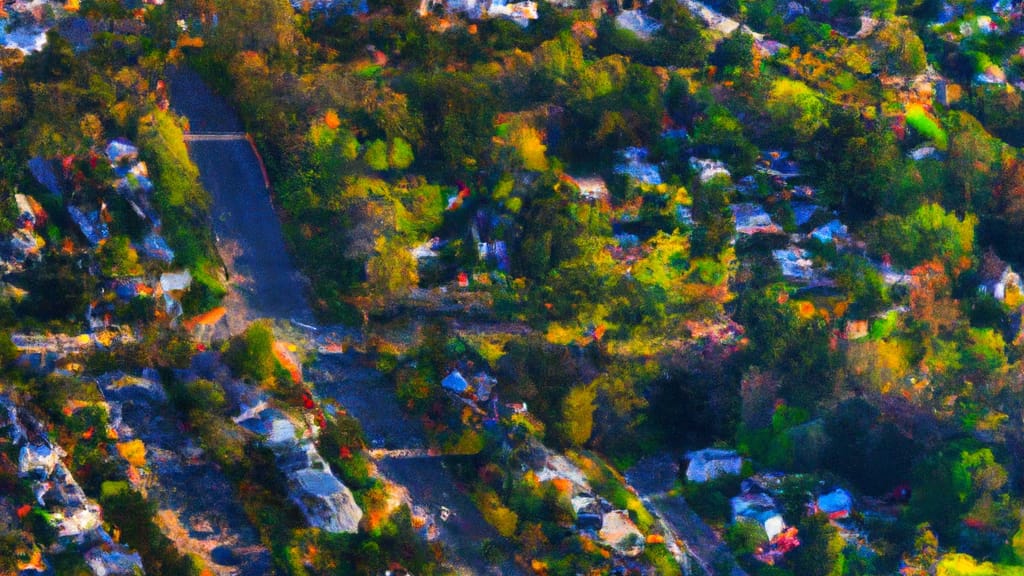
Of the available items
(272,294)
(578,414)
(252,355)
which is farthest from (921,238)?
(252,355)

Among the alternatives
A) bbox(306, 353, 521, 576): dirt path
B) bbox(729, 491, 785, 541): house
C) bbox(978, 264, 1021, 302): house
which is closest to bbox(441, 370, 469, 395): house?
bbox(306, 353, 521, 576): dirt path

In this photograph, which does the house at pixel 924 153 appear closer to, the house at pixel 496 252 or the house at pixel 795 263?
the house at pixel 795 263

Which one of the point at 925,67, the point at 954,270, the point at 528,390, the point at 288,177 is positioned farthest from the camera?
the point at 925,67

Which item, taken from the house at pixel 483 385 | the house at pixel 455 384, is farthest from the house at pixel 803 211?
the house at pixel 455 384

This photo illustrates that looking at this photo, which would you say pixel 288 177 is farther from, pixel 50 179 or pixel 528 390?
pixel 528 390

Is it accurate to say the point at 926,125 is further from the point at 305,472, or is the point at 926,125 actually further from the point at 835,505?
the point at 305,472

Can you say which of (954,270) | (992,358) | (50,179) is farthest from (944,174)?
(50,179)
